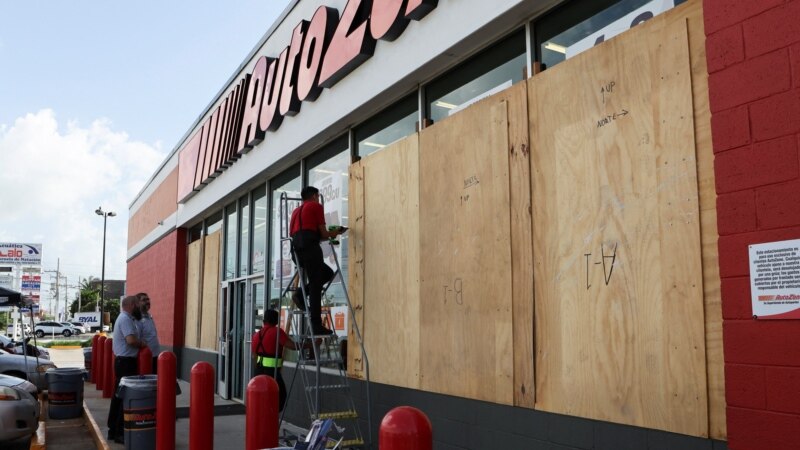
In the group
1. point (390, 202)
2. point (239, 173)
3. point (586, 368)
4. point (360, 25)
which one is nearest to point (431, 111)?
point (390, 202)

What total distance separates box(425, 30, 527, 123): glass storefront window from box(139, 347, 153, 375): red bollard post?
16.6ft

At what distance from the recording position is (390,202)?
24.0ft

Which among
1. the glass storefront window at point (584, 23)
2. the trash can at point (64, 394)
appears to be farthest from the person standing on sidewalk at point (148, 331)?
the glass storefront window at point (584, 23)

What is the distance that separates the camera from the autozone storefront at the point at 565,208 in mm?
3404

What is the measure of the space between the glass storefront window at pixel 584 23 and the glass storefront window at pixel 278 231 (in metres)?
5.89

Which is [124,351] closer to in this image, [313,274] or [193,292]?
[313,274]

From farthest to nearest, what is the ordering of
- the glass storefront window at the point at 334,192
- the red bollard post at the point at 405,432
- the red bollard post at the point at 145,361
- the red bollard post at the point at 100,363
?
the red bollard post at the point at 100,363 < the red bollard post at the point at 145,361 < the glass storefront window at the point at 334,192 < the red bollard post at the point at 405,432

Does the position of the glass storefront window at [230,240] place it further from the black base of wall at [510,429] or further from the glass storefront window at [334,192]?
the black base of wall at [510,429]

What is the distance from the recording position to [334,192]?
354 inches

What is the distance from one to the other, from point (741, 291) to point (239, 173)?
1066 cm

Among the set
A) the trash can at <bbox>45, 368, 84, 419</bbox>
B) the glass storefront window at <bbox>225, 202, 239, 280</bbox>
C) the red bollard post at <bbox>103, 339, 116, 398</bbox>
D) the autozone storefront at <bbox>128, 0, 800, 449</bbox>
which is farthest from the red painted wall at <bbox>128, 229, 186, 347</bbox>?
the autozone storefront at <bbox>128, 0, 800, 449</bbox>

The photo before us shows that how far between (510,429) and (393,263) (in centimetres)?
246

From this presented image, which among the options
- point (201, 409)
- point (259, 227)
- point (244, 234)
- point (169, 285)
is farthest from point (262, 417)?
point (169, 285)

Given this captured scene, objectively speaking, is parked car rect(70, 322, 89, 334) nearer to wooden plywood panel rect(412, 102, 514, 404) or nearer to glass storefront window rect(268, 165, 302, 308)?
glass storefront window rect(268, 165, 302, 308)
